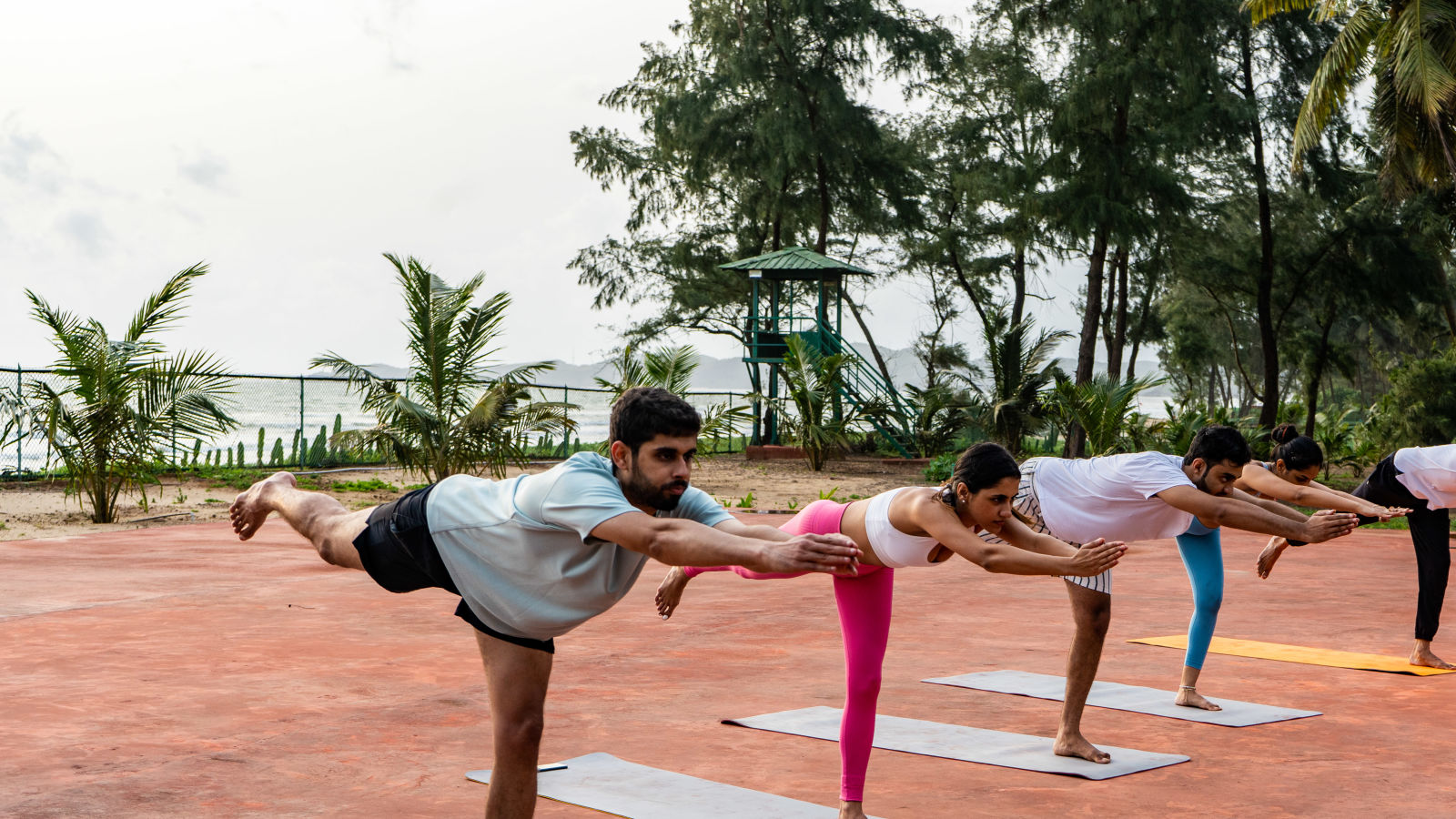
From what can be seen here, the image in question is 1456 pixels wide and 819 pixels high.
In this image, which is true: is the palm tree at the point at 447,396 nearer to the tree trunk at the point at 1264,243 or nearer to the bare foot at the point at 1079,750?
the bare foot at the point at 1079,750

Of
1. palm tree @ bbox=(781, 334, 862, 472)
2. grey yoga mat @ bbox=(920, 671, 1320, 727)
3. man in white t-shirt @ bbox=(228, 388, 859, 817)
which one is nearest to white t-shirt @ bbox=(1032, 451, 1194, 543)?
grey yoga mat @ bbox=(920, 671, 1320, 727)

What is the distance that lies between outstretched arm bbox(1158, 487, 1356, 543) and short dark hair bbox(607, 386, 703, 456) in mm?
2744

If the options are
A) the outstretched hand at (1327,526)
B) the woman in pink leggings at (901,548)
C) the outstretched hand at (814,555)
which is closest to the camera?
the outstretched hand at (814,555)

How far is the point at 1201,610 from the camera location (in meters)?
6.96

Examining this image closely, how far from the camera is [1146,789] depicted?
538 centimetres

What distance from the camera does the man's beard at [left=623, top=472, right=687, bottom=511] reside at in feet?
12.2

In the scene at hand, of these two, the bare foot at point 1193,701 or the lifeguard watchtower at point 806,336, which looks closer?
the bare foot at point 1193,701

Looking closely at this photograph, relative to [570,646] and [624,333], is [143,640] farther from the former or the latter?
[624,333]

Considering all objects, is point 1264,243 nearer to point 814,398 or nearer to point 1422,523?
point 814,398

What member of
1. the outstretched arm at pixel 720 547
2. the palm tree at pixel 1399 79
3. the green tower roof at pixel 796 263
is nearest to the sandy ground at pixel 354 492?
the green tower roof at pixel 796 263

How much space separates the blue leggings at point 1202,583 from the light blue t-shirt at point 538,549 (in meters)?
4.01

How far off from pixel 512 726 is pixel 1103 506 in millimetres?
3071

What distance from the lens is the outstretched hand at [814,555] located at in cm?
325

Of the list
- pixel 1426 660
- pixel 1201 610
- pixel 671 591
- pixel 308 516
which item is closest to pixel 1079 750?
pixel 1201 610
